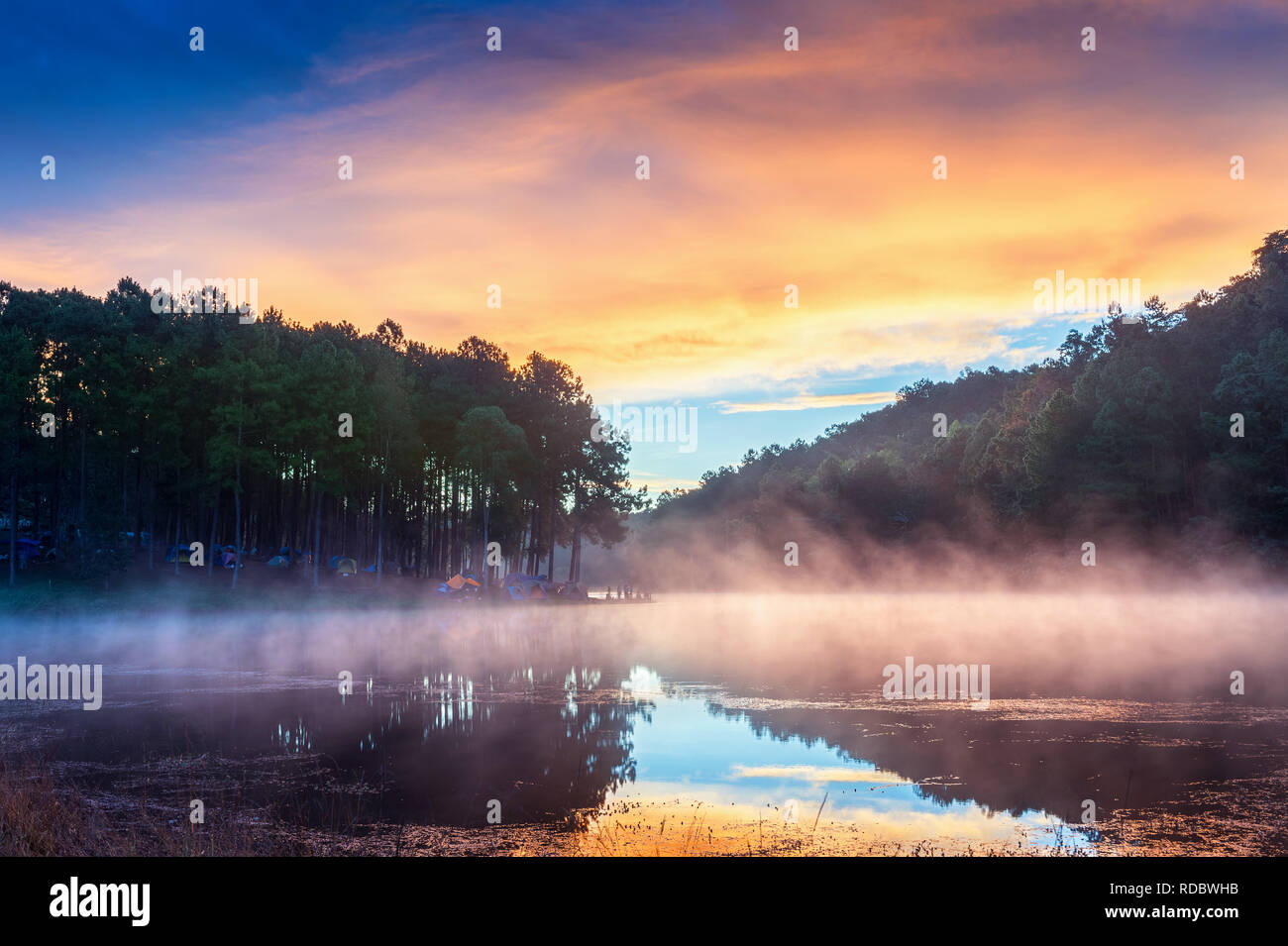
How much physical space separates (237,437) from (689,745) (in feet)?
154

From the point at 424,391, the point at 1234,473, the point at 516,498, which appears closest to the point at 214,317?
the point at 424,391

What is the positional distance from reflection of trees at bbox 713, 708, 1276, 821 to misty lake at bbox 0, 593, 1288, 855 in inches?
3.1

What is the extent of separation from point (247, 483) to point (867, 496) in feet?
280

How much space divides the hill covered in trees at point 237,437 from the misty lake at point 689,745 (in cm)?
2133

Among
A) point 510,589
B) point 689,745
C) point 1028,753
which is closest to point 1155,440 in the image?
point 510,589

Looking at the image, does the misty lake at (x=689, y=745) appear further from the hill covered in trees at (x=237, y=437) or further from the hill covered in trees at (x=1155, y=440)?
the hill covered in trees at (x=1155, y=440)

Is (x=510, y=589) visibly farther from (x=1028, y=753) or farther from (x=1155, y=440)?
(x=1028, y=753)

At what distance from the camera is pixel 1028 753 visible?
16.1 metres

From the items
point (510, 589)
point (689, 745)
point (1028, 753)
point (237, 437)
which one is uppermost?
point (237, 437)

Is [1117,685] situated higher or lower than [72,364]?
lower

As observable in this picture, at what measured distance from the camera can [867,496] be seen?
127m

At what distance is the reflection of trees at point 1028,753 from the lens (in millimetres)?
13219

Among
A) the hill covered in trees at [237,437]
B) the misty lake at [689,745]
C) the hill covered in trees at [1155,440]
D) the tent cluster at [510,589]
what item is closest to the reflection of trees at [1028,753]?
the misty lake at [689,745]
